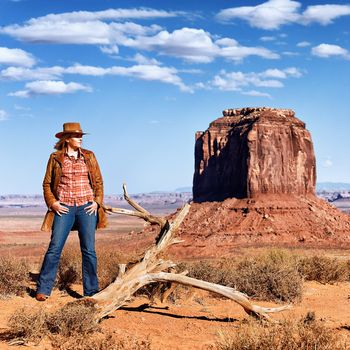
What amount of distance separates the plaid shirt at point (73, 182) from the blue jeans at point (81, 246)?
3.4 inches

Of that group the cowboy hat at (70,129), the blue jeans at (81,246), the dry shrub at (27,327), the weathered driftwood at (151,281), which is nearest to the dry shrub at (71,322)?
the dry shrub at (27,327)

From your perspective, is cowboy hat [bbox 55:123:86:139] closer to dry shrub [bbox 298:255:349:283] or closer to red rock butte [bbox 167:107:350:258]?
dry shrub [bbox 298:255:349:283]

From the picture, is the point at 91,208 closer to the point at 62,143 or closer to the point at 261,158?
the point at 62,143

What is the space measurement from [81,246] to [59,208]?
61 centimetres

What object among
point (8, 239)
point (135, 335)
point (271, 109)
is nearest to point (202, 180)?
point (271, 109)

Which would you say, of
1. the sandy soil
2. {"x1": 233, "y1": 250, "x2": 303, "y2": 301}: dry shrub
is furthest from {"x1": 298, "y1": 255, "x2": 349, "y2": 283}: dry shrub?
{"x1": 233, "y1": 250, "x2": 303, "y2": 301}: dry shrub

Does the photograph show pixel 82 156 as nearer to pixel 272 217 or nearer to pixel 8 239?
pixel 272 217

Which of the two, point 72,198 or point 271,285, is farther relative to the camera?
point 271,285

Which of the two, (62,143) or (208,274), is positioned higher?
(62,143)

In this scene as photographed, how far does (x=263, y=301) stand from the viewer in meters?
9.17

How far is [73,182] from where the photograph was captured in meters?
7.04

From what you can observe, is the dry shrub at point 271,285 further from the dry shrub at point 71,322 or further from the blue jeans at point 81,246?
the dry shrub at point 71,322

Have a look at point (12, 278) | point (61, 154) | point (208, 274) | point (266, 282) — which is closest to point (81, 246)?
point (61, 154)

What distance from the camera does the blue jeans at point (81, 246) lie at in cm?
698
